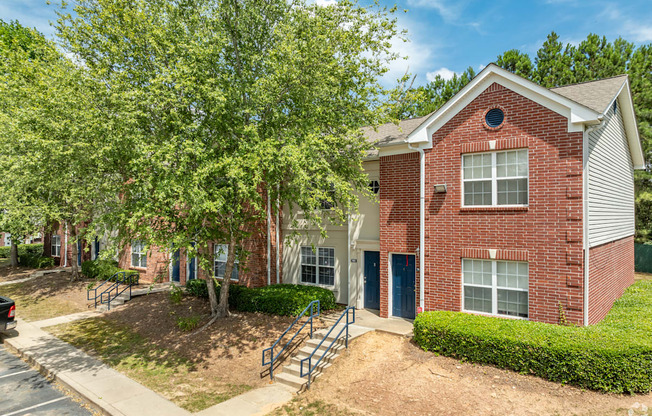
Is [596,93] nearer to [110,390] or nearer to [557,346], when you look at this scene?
[557,346]

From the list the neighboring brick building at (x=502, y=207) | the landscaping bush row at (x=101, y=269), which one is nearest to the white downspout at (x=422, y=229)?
the neighboring brick building at (x=502, y=207)

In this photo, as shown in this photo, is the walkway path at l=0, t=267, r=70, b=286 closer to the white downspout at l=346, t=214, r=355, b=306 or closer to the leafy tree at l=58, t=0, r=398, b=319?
the leafy tree at l=58, t=0, r=398, b=319

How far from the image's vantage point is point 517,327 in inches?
373

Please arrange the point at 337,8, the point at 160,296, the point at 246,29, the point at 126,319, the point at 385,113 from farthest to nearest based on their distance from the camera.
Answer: the point at 160,296 < the point at 126,319 < the point at 385,113 < the point at 337,8 < the point at 246,29

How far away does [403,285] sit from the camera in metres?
13.6

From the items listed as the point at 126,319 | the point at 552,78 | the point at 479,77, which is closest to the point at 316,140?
the point at 479,77

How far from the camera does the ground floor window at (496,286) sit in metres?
10.7

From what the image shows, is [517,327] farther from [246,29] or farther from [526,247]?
[246,29]

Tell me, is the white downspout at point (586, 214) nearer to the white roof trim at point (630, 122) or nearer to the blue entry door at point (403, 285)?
the white roof trim at point (630, 122)

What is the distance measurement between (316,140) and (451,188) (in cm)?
444

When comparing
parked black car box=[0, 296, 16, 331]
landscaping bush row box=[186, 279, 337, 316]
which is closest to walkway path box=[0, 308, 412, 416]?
parked black car box=[0, 296, 16, 331]

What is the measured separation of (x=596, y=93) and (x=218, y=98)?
1079 centimetres

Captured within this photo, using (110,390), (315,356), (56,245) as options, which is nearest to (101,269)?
(56,245)

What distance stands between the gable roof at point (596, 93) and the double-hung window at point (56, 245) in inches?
1368
